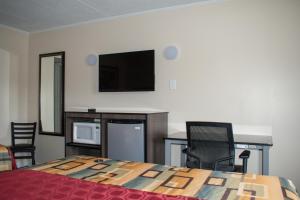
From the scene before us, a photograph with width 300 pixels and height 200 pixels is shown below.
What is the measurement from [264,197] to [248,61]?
2.21 metres

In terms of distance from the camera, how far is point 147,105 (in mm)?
3533

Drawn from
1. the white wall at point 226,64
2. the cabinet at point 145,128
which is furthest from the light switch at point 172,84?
→ the cabinet at point 145,128

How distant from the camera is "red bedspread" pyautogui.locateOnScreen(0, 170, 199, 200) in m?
1.07

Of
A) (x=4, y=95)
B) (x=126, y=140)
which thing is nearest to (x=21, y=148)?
(x=4, y=95)

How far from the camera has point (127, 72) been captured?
3.59m

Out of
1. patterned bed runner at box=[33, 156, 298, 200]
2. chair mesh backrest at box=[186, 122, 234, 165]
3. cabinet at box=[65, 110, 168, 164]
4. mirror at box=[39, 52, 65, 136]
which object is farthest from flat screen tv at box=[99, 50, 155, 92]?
patterned bed runner at box=[33, 156, 298, 200]

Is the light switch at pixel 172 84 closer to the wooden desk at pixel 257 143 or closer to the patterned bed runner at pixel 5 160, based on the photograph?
the wooden desk at pixel 257 143

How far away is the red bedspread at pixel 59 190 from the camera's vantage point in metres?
1.07

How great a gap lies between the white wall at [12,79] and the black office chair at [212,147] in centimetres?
344

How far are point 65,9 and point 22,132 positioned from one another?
2.33 meters

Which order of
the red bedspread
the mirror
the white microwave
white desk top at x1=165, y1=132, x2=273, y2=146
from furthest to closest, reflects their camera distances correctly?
the mirror
the white microwave
white desk top at x1=165, y1=132, x2=273, y2=146
the red bedspread

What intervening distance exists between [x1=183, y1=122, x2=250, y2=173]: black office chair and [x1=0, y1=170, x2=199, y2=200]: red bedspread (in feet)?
4.56

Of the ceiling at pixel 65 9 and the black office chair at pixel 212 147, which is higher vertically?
the ceiling at pixel 65 9

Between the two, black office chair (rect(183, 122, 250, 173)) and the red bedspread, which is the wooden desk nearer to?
black office chair (rect(183, 122, 250, 173))
